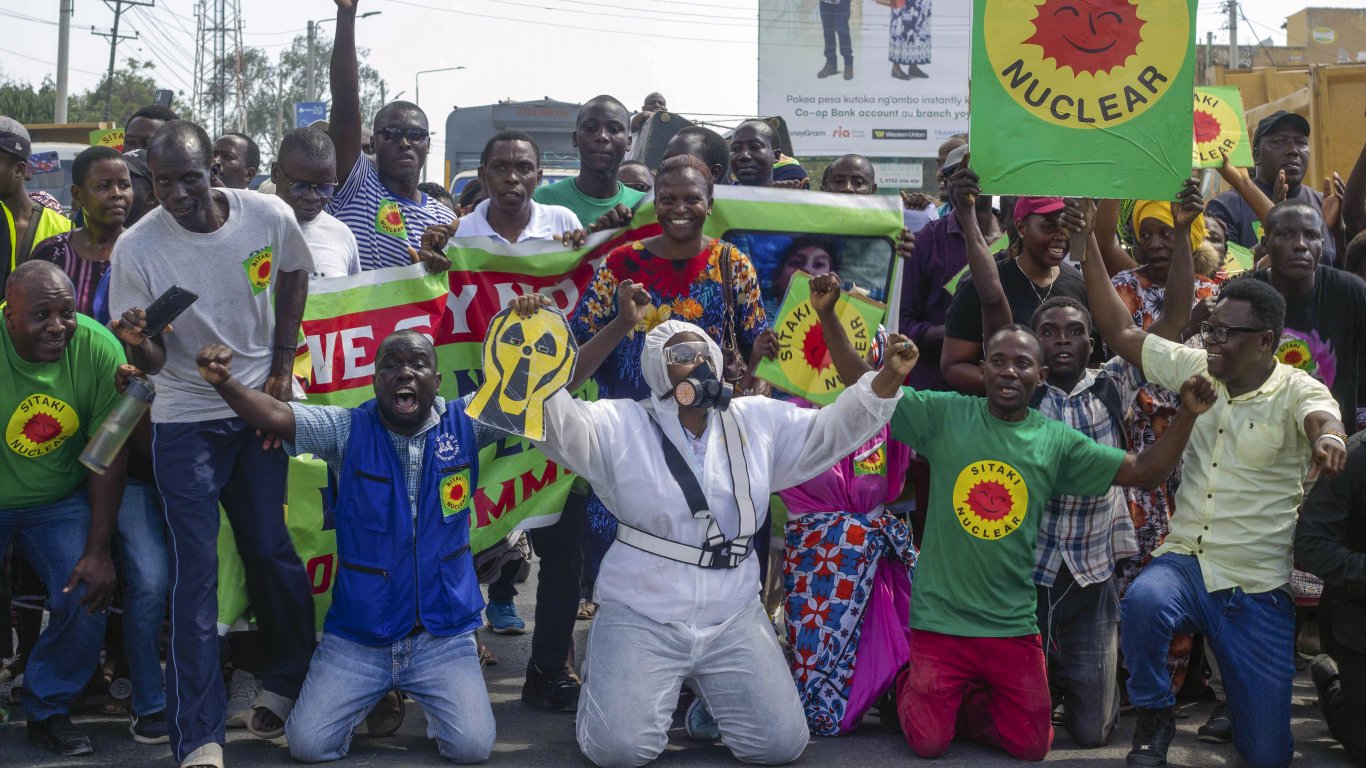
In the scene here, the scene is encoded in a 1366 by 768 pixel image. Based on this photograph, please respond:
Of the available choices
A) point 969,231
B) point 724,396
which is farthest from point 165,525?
point 969,231

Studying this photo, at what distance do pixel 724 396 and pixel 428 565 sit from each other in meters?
1.27

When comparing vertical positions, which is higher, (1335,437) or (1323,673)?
(1335,437)

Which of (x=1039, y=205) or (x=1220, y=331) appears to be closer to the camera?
(x=1220, y=331)

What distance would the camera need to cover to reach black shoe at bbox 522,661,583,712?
6207 millimetres

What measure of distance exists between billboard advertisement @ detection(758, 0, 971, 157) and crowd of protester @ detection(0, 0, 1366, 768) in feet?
82.7

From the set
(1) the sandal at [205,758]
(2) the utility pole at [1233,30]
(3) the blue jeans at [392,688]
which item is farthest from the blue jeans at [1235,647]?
(2) the utility pole at [1233,30]

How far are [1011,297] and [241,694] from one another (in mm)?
3623

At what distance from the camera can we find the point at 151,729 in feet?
18.7

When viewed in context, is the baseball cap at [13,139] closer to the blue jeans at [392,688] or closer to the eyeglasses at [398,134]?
the eyeglasses at [398,134]

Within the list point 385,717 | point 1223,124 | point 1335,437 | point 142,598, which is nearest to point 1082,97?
point 1335,437

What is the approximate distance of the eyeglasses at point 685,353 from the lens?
558cm

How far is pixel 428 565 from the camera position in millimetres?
5629

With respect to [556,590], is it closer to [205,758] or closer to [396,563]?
[396,563]

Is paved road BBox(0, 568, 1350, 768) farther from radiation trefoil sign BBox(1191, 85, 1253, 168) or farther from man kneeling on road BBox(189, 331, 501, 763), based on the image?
radiation trefoil sign BBox(1191, 85, 1253, 168)
